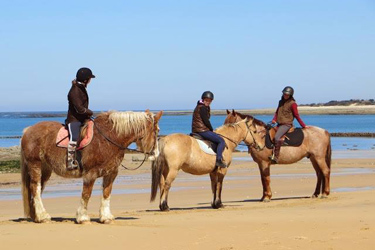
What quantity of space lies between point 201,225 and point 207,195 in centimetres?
769

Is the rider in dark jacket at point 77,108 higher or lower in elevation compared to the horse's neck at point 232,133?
higher

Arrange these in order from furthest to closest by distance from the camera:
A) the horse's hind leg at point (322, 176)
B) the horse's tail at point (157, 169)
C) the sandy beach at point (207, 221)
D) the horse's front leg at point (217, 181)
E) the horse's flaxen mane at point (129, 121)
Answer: the horse's hind leg at point (322, 176)
the horse's front leg at point (217, 181)
the horse's tail at point (157, 169)
the horse's flaxen mane at point (129, 121)
the sandy beach at point (207, 221)

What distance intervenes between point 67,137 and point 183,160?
381 centimetres

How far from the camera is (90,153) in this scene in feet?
37.2

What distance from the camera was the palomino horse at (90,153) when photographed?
448 inches

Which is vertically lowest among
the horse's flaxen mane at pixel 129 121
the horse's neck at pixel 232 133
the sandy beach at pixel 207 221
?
the sandy beach at pixel 207 221

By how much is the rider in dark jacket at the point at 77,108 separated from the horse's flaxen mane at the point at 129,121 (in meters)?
0.44

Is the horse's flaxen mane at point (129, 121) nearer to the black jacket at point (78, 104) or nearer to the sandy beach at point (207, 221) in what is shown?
the black jacket at point (78, 104)

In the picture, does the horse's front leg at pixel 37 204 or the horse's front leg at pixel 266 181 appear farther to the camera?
the horse's front leg at pixel 266 181

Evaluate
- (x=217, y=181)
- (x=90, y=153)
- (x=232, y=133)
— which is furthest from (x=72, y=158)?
(x=232, y=133)

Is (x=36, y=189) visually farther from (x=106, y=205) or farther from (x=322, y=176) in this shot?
(x=322, y=176)

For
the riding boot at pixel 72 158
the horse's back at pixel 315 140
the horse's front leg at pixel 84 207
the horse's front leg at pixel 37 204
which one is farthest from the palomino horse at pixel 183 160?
the riding boot at pixel 72 158

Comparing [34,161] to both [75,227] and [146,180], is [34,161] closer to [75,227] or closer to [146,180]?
[75,227]

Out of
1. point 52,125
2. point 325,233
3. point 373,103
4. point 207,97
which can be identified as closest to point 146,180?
point 207,97
